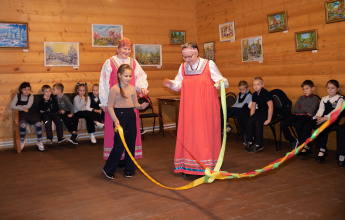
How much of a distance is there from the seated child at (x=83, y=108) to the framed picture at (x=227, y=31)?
10.5ft

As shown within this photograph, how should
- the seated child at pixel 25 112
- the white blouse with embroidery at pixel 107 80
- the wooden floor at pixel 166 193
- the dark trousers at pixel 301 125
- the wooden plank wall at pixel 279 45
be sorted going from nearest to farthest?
the wooden floor at pixel 166 193, the white blouse with embroidery at pixel 107 80, the dark trousers at pixel 301 125, the wooden plank wall at pixel 279 45, the seated child at pixel 25 112

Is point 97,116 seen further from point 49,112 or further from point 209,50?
point 209,50

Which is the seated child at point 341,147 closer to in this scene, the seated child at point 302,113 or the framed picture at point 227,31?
the seated child at point 302,113

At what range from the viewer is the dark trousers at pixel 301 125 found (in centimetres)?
520

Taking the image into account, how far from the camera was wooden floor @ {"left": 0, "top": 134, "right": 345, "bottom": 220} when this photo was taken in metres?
3.26

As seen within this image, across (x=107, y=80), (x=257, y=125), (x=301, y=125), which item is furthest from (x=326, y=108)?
(x=107, y=80)

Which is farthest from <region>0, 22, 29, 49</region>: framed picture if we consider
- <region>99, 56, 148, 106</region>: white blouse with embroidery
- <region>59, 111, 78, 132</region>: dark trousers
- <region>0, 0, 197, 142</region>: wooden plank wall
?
<region>99, 56, 148, 106</region>: white blouse with embroidery

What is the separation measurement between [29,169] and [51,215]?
2.02 metres

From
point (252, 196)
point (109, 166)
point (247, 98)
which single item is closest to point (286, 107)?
point (247, 98)

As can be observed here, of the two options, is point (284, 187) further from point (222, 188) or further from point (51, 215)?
point (51, 215)

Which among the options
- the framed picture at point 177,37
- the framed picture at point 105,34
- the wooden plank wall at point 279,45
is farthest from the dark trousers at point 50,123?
the wooden plank wall at point 279,45

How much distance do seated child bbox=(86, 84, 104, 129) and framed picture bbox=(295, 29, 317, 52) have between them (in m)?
3.88

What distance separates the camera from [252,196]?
3627mm

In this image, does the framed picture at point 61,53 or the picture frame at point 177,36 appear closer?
A: the framed picture at point 61,53
